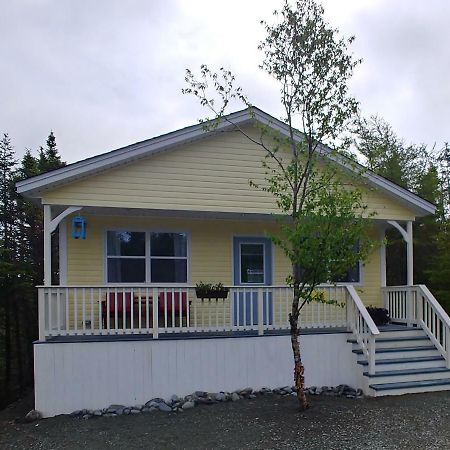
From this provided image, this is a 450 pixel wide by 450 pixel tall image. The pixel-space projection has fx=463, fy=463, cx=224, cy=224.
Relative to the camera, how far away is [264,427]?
630cm

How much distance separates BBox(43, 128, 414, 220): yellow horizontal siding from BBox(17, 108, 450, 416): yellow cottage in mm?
21

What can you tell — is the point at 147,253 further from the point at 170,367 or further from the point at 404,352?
the point at 404,352

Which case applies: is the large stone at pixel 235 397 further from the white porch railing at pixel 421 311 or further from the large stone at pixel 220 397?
the white porch railing at pixel 421 311

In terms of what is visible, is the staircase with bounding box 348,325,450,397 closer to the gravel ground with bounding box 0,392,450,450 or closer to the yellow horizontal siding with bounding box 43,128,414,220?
the gravel ground with bounding box 0,392,450,450

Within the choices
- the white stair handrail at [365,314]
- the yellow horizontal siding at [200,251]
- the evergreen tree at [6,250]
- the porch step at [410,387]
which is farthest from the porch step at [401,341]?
the evergreen tree at [6,250]

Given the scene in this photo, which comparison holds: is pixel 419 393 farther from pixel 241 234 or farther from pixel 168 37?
pixel 168 37

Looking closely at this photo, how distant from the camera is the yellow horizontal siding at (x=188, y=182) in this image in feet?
27.8

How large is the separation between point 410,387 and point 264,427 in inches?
125

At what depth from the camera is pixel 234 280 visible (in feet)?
34.6

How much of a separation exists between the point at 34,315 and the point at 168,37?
8.45 metres

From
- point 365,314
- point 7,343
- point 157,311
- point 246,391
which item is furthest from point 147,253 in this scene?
point 7,343

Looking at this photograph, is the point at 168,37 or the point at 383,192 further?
the point at 168,37

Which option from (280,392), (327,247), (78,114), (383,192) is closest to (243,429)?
(280,392)

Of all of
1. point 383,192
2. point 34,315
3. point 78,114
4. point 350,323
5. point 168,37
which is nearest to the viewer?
point 350,323
